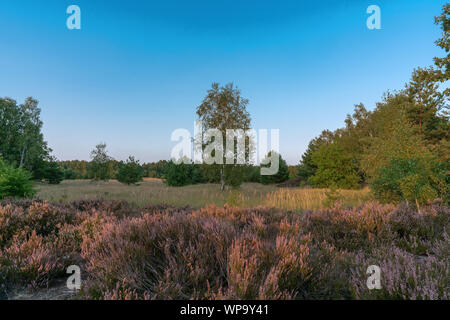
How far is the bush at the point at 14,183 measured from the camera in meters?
8.47

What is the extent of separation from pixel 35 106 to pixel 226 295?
51629 millimetres

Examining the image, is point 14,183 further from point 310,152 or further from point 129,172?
point 310,152

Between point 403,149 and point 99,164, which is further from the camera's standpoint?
point 99,164

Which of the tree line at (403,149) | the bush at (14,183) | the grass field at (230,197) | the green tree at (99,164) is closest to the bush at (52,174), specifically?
the green tree at (99,164)

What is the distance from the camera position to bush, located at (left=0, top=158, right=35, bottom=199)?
8469 millimetres

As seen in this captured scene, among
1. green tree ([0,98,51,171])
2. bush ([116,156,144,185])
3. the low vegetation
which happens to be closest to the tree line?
the low vegetation

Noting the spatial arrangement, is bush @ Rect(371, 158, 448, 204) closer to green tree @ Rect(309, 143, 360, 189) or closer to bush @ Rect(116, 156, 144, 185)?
green tree @ Rect(309, 143, 360, 189)

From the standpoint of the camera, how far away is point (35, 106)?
39.2 meters

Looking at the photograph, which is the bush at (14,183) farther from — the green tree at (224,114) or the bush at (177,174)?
the bush at (177,174)

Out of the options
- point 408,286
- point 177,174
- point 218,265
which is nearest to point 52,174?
point 177,174

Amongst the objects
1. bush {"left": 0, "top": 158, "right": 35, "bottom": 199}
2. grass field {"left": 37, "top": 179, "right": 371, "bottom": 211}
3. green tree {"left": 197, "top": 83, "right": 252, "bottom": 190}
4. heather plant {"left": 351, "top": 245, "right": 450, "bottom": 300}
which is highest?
green tree {"left": 197, "top": 83, "right": 252, "bottom": 190}

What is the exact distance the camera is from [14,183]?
8.79 m
